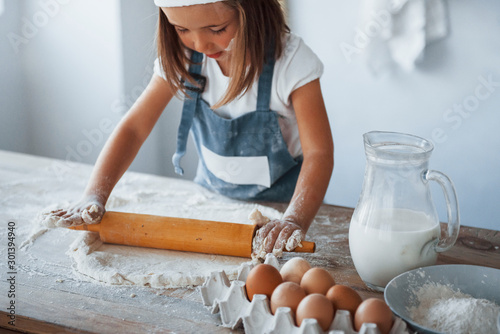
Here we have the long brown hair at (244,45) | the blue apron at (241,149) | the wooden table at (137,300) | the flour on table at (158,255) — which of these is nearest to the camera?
the wooden table at (137,300)

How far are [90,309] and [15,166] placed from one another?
3.16 ft

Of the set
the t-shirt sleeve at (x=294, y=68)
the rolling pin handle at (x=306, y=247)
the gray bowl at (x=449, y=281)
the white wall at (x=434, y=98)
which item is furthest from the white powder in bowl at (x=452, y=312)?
the white wall at (x=434, y=98)

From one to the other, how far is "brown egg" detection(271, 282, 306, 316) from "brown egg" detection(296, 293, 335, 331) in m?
0.02

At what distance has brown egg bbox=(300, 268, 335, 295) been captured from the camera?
749 millimetres

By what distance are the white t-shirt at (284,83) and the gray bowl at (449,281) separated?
24.6 inches

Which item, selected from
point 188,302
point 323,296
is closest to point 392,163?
point 323,296

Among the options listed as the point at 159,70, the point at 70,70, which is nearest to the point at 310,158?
the point at 159,70

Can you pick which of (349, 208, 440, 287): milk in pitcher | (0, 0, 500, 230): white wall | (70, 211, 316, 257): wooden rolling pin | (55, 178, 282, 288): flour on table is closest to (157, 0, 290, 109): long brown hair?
(55, 178, 282, 288): flour on table

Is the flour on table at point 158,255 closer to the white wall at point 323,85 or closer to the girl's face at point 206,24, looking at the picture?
the girl's face at point 206,24

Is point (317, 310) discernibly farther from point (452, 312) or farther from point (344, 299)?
point (452, 312)

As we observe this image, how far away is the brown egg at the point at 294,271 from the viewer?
801 millimetres

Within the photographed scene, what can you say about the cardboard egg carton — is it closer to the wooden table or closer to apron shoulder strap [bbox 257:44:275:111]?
the wooden table

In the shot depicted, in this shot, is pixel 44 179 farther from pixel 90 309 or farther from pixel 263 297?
pixel 263 297

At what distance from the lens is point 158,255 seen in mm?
1049
